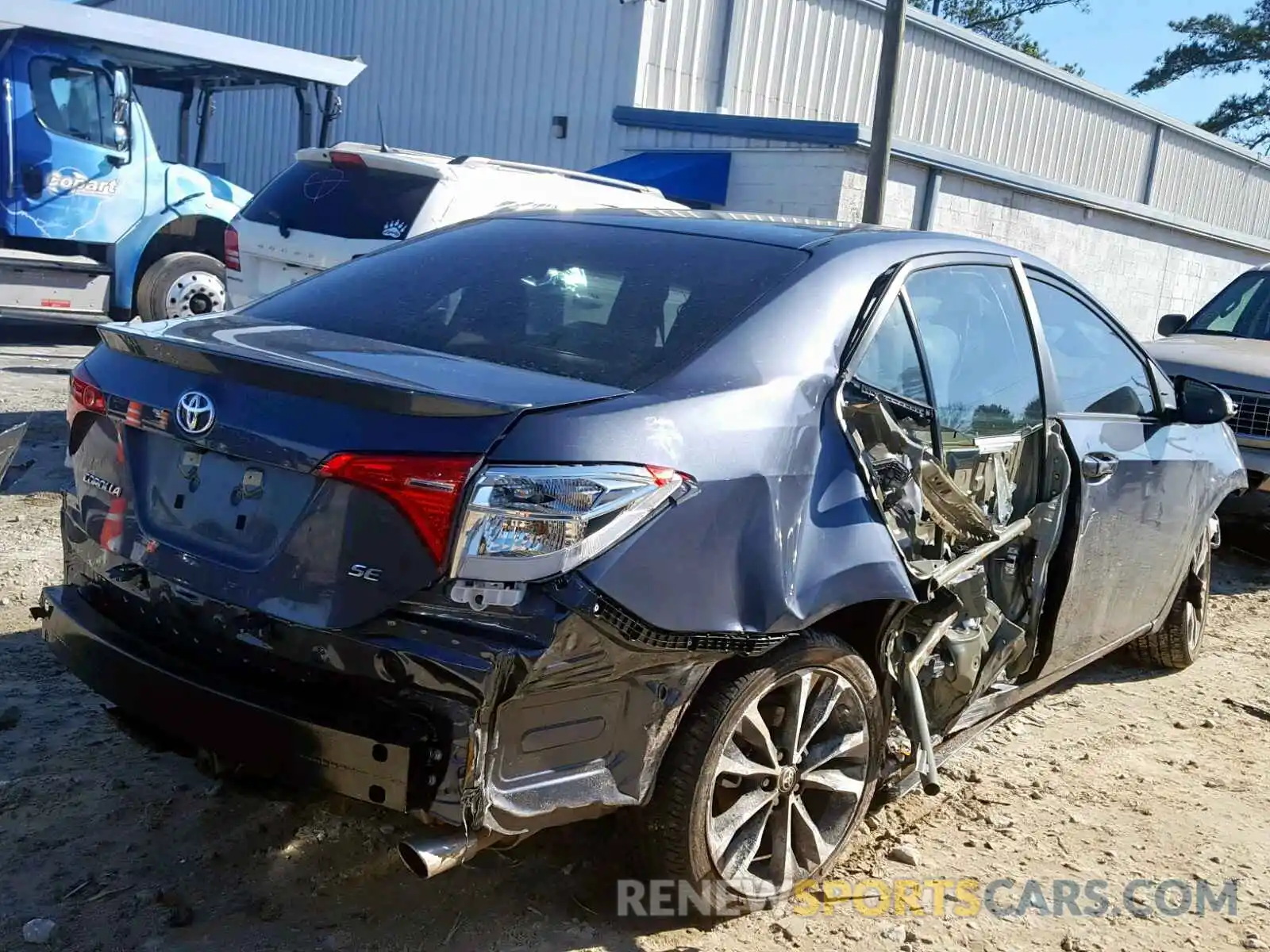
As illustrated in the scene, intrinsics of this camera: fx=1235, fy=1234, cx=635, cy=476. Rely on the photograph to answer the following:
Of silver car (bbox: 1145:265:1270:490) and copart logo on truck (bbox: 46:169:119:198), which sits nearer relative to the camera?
silver car (bbox: 1145:265:1270:490)

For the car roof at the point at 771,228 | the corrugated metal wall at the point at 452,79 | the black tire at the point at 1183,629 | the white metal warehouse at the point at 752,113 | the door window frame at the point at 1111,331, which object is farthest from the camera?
the corrugated metal wall at the point at 452,79

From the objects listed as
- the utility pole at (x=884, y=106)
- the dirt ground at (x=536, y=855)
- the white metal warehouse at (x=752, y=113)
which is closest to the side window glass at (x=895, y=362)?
the dirt ground at (x=536, y=855)

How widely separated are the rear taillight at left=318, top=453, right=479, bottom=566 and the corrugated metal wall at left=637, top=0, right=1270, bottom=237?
1256 cm

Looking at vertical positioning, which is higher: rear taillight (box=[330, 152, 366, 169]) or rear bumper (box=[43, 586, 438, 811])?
rear taillight (box=[330, 152, 366, 169])

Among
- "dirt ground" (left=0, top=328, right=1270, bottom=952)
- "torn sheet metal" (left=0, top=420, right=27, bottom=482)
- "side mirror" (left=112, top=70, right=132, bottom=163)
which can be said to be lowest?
"dirt ground" (left=0, top=328, right=1270, bottom=952)

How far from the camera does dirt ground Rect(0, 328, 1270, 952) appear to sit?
2863 millimetres

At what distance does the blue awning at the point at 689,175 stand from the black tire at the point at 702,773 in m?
10.8

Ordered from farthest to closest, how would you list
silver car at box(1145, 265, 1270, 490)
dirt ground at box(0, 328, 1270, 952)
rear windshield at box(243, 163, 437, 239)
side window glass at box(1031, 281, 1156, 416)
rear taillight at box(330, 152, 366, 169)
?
rear taillight at box(330, 152, 366, 169) → rear windshield at box(243, 163, 437, 239) → silver car at box(1145, 265, 1270, 490) → side window glass at box(1031, 281, 1156, 416) → dirt ground at box(0, 328, 1270, 952)

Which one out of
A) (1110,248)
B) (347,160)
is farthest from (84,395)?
(1110,248)

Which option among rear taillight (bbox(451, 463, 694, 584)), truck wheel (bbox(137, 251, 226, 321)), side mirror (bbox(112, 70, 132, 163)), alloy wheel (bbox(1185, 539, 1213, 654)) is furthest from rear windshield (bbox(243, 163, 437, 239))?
rear taillight (bbox(451, 463, 694, 584))

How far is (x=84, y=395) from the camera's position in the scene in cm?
300

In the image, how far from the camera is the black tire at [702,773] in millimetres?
2730

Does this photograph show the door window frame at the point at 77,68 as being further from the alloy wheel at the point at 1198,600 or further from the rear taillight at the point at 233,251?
the alloy wheel at the point at 1198,600

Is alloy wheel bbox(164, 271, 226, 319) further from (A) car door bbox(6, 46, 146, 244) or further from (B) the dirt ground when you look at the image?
(B) the dirt ground
